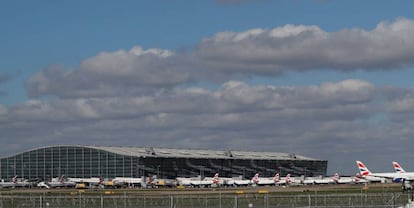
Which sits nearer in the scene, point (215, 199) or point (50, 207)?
point (50, 207)

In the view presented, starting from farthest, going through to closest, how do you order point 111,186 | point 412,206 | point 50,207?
1. point 111,186
2. point 50,207
3. point 412,206

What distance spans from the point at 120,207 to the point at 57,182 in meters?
120

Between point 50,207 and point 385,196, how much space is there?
133ft

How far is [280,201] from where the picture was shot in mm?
94875

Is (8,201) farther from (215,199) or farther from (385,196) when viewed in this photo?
(385,196)

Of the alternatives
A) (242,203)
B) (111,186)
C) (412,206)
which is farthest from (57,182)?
(412,206)

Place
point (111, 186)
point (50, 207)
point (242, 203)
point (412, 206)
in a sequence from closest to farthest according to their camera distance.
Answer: point (412, 206) → point (50, 207) → point (242, 203) → point (111, 186)

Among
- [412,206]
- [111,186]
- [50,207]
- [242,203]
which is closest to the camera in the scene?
[412,206]

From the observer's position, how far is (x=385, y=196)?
91.9m

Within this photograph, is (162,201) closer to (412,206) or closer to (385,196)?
(385,196)

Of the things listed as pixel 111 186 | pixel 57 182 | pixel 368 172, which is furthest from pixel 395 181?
pixel 57 182

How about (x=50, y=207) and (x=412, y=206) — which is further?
(x=50, y=207)

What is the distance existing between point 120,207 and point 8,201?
71.5 feet

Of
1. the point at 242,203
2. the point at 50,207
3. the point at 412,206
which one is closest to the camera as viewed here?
the point at 412,206
